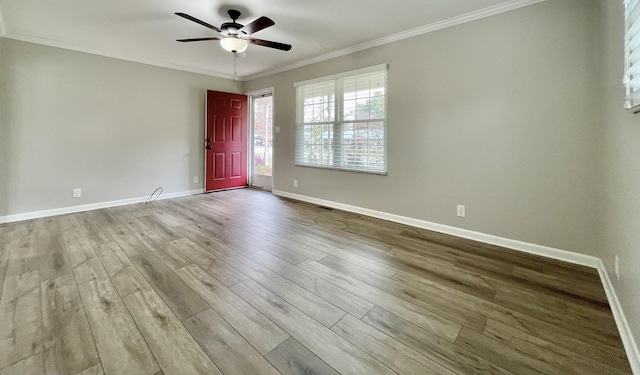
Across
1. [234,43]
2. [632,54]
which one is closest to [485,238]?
[632,54]

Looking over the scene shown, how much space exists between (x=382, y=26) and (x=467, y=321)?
315 centimetres

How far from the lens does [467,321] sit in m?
1.57

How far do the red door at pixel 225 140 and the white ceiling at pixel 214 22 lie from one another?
124 cm

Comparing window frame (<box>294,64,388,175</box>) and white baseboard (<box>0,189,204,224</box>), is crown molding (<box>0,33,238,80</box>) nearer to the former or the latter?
window frame (<box>294,64,388,175</box>)

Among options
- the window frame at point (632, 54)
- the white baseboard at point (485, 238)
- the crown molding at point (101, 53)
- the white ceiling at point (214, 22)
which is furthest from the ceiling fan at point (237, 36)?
the window frame at point (632, 54)

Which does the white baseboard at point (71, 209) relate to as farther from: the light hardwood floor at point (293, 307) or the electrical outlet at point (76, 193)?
the light hardwood floor at point (293, 307)

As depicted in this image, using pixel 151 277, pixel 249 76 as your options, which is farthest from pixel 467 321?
pixel 249 76

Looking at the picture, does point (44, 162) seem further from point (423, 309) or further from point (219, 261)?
point (423, 309)

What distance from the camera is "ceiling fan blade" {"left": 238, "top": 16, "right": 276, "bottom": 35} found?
242cm

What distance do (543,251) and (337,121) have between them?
2.96 meters

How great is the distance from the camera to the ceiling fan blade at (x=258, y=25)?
2.42 m

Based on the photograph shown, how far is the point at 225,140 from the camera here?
554 centimetres

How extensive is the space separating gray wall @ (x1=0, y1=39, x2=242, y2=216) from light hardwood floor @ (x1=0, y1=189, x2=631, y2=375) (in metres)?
1.14

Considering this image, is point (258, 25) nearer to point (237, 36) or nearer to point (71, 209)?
point (237, 36)
